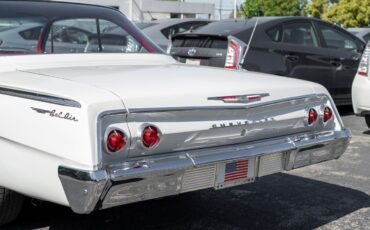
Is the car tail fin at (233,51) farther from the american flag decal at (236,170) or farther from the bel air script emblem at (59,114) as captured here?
the bel air script emblem at (59,114)

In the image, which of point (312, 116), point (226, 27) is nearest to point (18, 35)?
point (312, 116)

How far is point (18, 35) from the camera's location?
4.37 metres

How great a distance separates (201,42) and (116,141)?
5.47 meters

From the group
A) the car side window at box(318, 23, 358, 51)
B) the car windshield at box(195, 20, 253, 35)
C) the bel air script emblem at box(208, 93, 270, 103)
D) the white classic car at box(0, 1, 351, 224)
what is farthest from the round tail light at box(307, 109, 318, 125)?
the car side window at box(318, 23, 358, 51)

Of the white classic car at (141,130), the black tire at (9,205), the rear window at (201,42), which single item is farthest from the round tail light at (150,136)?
the rear window at (201,42)

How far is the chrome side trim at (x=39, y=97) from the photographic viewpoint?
311 centimetres

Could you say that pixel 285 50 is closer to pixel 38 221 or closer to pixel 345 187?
pixel 345 187

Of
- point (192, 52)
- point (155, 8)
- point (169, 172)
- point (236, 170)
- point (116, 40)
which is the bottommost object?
point (155, 8)

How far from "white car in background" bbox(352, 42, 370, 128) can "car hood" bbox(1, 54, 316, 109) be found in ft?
11.7

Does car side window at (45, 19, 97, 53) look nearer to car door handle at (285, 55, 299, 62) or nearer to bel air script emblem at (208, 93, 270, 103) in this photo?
bel air script emblem at (208, 93, 270, 103)

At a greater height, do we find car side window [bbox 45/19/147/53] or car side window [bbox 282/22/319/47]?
car side window [bbox 45/19/147/53]

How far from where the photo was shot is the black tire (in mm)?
3863

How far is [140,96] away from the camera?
→ 3.25 m

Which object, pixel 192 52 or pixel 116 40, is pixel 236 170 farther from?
pixel 192 52
